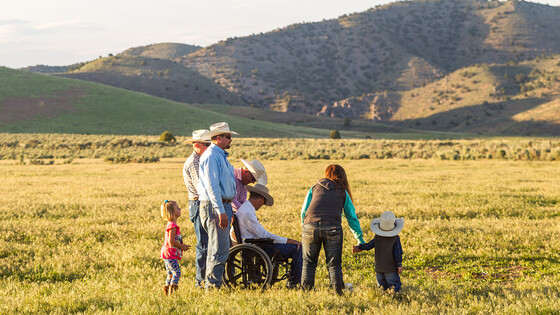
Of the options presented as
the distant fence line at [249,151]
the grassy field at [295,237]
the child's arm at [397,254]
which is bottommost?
the distant fence line at [249,151]

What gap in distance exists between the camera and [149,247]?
36.2 feet

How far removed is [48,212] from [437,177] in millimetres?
19124

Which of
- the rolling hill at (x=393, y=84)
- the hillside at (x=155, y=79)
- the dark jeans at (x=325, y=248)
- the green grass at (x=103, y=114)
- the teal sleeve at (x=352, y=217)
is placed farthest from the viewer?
the hillside at (x=155, y=79)

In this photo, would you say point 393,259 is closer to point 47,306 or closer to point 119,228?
point 47,306

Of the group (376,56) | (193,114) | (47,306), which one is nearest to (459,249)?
(47,306)

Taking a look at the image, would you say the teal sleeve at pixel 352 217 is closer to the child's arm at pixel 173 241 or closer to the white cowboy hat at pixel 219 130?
the white cowboy hat at pixel 219 130

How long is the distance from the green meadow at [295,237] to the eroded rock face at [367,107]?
136m

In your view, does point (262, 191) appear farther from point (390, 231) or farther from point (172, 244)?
point (390, 231)

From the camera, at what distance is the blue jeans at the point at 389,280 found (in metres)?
7.35

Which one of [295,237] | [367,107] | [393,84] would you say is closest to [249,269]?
[295,237]

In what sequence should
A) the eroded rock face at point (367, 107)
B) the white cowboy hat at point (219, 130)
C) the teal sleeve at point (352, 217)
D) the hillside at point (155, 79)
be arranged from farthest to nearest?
the eroded rock face at point (367, 107) → the hillside at point (155, 79) → the teal sleeve at point (352, 217) → the white cowboy hat at point (219, 130)

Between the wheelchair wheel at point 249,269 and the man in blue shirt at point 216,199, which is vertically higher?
the man in blue shirt at point 216,199

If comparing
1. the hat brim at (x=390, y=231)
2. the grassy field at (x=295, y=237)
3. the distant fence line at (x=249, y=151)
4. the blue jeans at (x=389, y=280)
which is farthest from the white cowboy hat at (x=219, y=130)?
the distant fence line at (x=249, y=151)

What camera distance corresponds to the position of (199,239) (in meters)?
7.90
